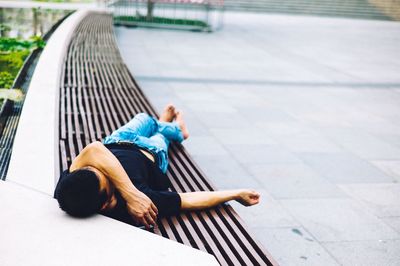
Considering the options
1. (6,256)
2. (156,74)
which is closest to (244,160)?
(6,256)

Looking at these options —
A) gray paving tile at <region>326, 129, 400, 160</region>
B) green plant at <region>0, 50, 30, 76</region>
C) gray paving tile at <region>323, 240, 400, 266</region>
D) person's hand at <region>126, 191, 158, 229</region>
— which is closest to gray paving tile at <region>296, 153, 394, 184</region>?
gray paving tile at <region>326, 129, 400, 160</region>

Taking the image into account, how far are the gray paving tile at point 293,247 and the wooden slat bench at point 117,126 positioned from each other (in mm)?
471

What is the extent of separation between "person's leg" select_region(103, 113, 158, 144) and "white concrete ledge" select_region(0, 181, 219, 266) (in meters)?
0.92

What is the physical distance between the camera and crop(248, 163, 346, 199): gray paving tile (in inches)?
161

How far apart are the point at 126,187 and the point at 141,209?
0.17m

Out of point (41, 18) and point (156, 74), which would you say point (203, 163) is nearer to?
point (156, 74)

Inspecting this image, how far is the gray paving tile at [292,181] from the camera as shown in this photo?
409cm

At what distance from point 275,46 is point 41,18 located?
20.5 ft

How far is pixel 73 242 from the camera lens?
7.76 ft

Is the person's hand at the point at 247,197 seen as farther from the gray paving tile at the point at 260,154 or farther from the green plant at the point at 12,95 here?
the green plant at the point at 12,95

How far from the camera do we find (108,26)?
11.1 metres

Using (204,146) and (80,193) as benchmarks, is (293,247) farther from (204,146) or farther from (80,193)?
(204,146)

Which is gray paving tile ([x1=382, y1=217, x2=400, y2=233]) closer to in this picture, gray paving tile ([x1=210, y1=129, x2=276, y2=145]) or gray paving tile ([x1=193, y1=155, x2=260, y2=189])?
gray paving tile ([x1=193, y1=155, x2=260, y2=189])

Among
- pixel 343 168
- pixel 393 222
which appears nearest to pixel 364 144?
pixel 343 168
